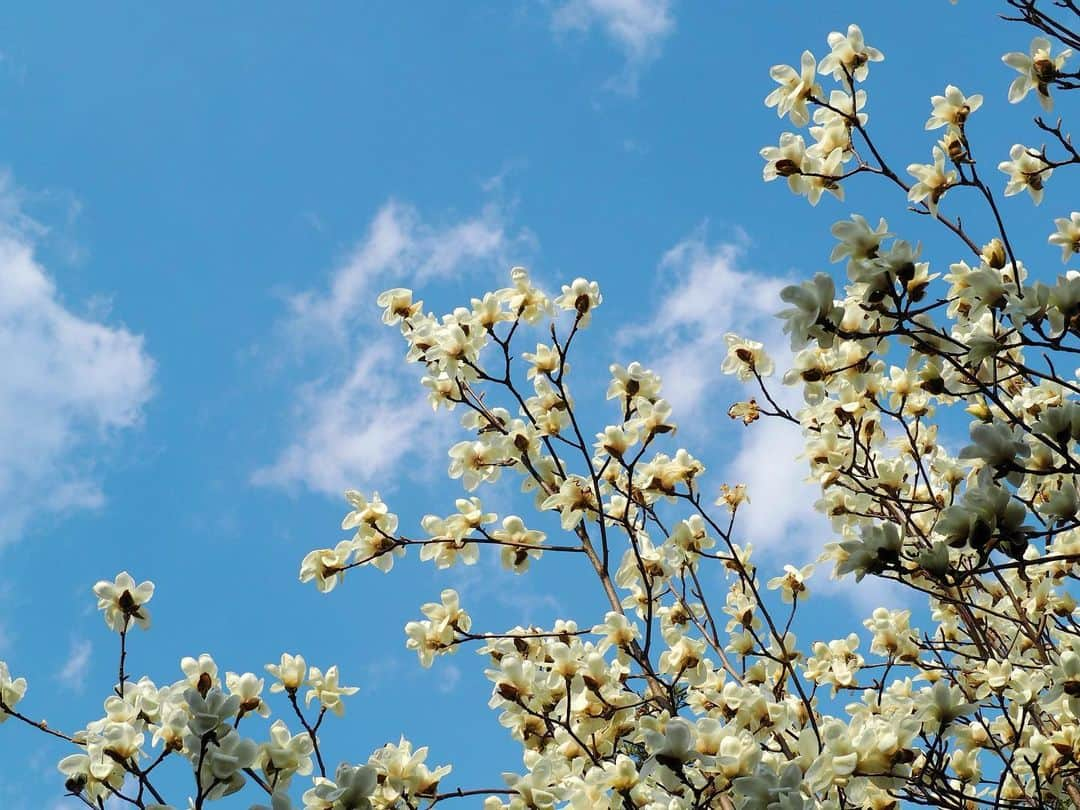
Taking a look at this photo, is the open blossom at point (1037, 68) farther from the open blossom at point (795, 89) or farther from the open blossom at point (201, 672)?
the open blossom at point (201, 672)

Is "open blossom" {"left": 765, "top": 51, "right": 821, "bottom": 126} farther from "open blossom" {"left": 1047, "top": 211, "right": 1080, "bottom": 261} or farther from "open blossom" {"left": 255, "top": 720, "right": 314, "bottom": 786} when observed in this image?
"open blossom" {"left": 255, "top": 720, "right": 314, "bottom": 786}

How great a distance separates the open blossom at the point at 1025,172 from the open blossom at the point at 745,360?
0.87 meters

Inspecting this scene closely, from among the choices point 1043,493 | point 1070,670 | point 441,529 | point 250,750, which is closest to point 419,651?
point 441,529

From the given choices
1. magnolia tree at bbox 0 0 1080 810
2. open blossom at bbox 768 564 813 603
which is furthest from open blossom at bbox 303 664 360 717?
open blossom at bbox 768 564 813 603

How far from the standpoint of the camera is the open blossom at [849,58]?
286 centimetres

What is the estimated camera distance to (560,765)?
2.52 meters

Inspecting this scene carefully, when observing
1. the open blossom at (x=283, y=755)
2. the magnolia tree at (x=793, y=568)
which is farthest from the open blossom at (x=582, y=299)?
the open blossom at (x=283, y=755)

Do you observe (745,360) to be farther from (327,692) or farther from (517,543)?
(327,692)

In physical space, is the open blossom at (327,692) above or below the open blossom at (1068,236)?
below

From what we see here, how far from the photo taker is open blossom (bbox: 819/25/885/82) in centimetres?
286

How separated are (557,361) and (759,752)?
1432 millimetres

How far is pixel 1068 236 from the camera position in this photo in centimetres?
272

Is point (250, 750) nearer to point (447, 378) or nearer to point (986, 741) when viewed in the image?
point (447, 378)

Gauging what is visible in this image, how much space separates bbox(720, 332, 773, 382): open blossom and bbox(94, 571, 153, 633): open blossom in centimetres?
182
